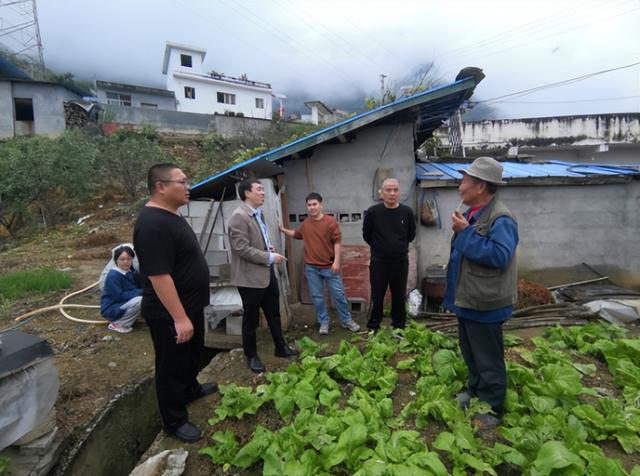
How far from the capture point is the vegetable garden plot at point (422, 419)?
241 cm

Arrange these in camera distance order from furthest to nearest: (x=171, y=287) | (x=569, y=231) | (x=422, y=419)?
1. (x=569, y=231)
2. (x=422, y=419)
3. (x=171, y=287)

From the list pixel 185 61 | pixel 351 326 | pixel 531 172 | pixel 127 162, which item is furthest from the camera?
pixel 185 61

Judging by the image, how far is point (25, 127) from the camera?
22594mm

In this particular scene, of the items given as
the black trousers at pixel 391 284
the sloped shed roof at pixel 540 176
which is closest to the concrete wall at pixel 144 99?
the sloped shed roof at pixel 540 176

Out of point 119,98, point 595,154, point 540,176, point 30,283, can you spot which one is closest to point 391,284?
point 540,176

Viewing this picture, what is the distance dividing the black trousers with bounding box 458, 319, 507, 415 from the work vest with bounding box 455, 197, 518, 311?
210 millimetres

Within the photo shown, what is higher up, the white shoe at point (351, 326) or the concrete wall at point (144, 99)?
the concrete wall at point (144, 99)

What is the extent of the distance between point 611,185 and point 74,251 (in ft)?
45.9

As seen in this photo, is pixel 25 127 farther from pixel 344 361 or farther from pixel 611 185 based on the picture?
pixel 611 185

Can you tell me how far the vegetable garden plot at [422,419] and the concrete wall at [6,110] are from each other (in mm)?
27888

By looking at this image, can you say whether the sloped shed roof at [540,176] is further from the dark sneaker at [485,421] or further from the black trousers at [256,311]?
the dark sneaker at [485,421]

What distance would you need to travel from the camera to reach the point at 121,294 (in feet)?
18.0

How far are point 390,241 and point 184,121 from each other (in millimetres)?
25086

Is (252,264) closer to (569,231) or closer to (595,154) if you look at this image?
(569,231)
